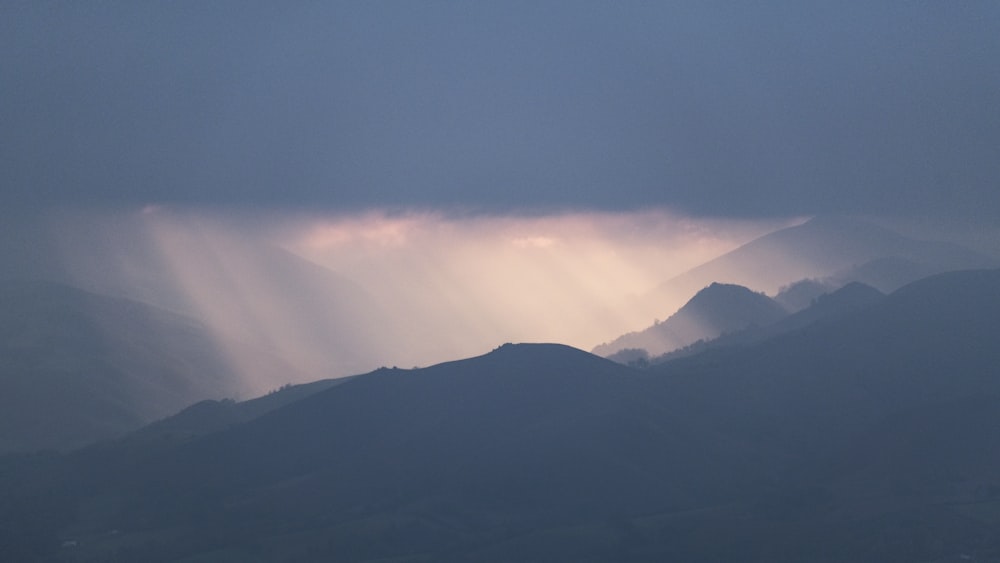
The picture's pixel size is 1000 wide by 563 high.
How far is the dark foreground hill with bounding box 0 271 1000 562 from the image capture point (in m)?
100

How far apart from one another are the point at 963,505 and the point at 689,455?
95.2 feet

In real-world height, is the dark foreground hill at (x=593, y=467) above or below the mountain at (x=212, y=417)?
below

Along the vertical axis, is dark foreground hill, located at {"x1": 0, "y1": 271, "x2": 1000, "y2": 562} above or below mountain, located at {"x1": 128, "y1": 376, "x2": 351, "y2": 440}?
below

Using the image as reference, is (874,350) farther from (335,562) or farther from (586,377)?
(335,562)

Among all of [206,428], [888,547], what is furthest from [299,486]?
[888,547]

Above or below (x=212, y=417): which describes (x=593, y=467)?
below

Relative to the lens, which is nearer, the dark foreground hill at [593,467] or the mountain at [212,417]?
the dark foreground hill at [593,467]

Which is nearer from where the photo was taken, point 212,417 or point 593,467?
point 593,467

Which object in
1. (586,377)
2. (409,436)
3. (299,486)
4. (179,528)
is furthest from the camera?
(586,377)

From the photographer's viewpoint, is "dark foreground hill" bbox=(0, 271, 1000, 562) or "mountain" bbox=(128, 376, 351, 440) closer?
"dark foreground hill" bbox=(0, 271, 1000, 562)

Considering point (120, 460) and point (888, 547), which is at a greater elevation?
point (120, 460)

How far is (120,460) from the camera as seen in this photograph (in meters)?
138

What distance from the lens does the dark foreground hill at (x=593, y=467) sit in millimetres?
100000

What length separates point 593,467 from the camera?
118 metres
